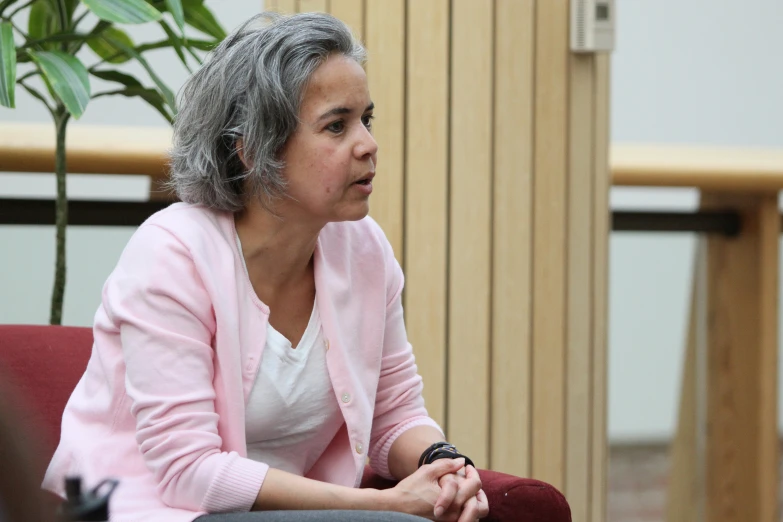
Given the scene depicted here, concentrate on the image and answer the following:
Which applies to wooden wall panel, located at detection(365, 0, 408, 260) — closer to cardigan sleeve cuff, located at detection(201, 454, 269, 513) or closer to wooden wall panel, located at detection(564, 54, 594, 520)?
wooden wall panel, located at detection(564, 54, 594, 520)

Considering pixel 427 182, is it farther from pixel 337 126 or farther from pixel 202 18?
pixel 337 126

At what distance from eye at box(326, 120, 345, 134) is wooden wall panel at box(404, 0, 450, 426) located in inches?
32.7

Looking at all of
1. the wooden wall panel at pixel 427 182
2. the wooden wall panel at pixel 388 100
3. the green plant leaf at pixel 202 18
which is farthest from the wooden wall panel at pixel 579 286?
the green plant leaf at pixel 202 18

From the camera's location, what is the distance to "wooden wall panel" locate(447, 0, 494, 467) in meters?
2.31

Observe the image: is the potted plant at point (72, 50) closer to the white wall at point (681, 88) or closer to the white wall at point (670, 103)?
the white wall at point (670, 103)

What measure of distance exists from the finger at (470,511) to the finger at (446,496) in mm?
24

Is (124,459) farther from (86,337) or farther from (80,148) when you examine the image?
(80,148)

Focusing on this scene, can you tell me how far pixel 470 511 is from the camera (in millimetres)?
1378

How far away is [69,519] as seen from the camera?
368 mm

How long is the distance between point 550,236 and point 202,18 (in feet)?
3.06

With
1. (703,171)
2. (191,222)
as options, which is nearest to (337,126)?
(191,222)

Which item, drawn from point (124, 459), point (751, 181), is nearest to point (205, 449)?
point (124, 459)

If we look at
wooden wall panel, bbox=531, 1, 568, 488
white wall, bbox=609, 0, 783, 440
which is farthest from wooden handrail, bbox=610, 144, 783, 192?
white wall, bbox=609, 0, 783, 440

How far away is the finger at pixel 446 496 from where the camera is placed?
53.3 inches
